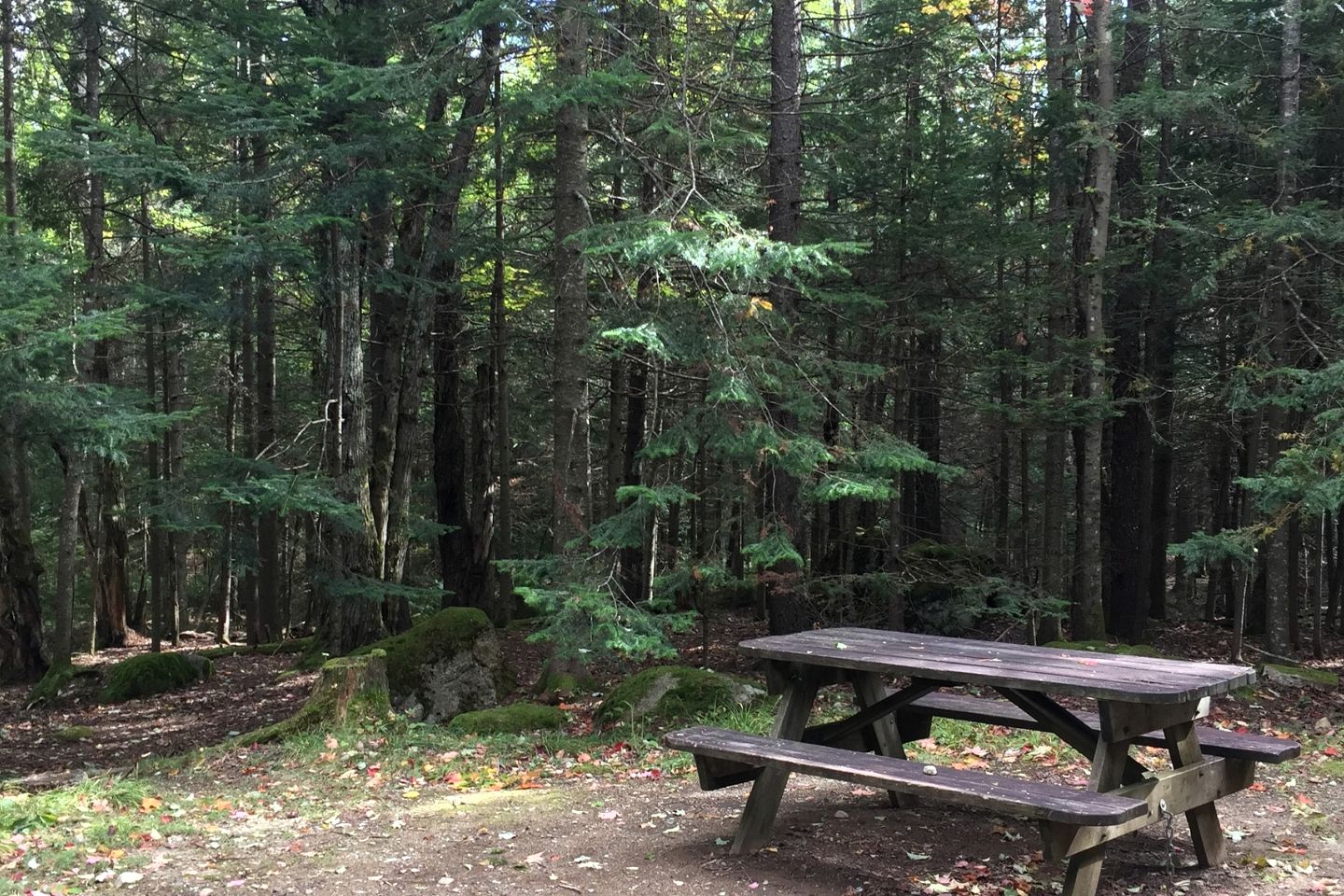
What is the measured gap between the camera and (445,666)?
31.3 feet

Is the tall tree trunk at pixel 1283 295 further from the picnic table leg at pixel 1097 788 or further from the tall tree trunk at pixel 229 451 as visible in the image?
the tall tree trunk at pixel 229 451

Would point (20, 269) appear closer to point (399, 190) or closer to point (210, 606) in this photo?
point (399, 190)

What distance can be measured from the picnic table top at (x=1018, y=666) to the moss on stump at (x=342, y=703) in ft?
13.5

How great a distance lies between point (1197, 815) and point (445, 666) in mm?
6918

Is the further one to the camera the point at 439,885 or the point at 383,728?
the point at 383,728

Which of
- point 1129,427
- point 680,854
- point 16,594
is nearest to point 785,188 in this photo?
point 680,854

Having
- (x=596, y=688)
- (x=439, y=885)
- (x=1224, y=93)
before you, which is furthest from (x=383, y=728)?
(x=1224, y=93)

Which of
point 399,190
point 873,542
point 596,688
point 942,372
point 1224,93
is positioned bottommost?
point 596,688

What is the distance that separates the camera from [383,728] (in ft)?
25.7

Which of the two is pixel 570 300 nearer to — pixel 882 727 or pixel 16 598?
pixel 882 727

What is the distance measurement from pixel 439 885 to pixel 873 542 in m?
11.0

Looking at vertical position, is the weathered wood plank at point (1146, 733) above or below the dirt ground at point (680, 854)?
above

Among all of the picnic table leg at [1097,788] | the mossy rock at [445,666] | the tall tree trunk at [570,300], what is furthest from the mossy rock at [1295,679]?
the mossy rock at [445,666]

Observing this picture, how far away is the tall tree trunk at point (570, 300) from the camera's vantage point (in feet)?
28.1
